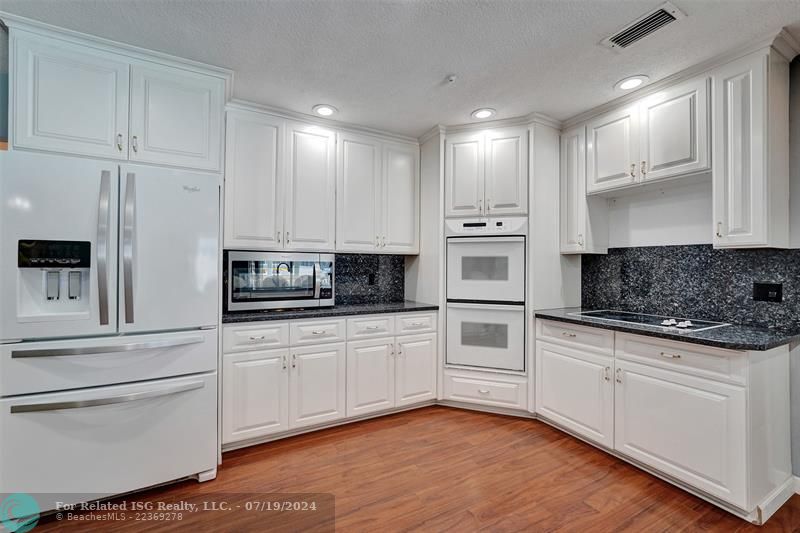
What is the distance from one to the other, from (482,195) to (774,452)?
2409 millimetres

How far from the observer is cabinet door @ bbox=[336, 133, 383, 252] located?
3172 millimetres

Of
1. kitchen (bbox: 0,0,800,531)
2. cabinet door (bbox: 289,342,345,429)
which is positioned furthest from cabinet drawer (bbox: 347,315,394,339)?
cabinet door (bbox: 289,342,345,429)

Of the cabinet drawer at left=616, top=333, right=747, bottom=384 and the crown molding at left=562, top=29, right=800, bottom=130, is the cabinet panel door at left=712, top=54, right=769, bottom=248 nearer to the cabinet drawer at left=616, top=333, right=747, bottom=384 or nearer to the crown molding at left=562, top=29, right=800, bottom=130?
the crown molding at left=562, top=29, right=800, bottom=130

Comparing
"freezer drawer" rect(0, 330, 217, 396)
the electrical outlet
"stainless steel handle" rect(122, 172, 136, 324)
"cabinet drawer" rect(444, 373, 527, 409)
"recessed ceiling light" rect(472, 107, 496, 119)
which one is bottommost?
"cabinet drawer" rect(444, 373, 527, 409)

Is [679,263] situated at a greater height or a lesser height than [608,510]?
greater

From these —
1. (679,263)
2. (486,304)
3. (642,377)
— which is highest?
(679,263)

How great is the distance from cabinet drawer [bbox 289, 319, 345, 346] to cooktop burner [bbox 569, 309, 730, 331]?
1.85 m

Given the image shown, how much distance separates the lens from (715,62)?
2150mm

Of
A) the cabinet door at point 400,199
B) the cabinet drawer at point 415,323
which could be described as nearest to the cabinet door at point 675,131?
the cabinet door at point 400,199

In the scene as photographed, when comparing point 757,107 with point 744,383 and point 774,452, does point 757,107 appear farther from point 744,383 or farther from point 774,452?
point 774,452

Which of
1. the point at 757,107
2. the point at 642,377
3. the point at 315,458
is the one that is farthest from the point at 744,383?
the point at 315,458

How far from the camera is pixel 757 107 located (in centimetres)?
199

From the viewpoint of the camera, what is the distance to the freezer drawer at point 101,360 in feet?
5.81

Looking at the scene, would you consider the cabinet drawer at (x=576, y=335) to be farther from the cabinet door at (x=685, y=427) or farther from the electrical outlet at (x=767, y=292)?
the electrical outlet at (x=767, y=292)
